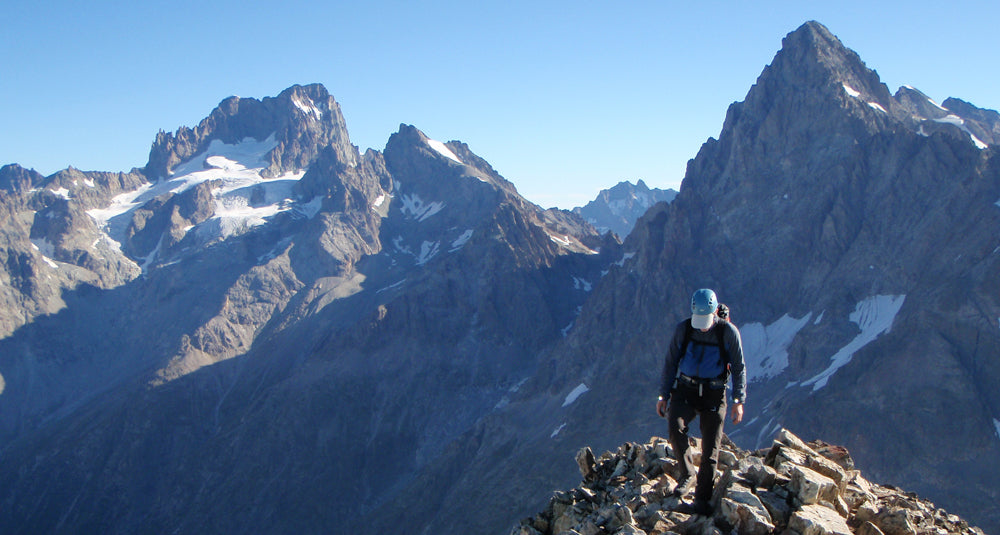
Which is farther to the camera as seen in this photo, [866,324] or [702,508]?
[866,324]

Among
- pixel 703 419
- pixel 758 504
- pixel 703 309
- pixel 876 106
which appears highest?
pixel 876 106

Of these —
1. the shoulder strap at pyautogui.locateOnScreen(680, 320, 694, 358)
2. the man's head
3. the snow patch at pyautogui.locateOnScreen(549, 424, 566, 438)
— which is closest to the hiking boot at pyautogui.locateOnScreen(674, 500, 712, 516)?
the shoulder strap at pyautogui.locateOnScreen(680, 320, 694, 358)

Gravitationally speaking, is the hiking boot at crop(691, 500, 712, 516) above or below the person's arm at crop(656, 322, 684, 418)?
below

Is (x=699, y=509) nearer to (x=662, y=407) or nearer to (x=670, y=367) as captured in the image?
(x=662, y=407)

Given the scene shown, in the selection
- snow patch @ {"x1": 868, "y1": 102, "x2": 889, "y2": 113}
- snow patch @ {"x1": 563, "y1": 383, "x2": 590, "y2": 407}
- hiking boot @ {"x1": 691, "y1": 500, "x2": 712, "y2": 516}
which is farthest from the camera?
snow patch @ {"x1": 868, "y1": 102, "x2": 889, "y2": 113}

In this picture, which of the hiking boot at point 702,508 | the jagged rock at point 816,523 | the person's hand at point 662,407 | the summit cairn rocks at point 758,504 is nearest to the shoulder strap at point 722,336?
the person's hand at point 662,407

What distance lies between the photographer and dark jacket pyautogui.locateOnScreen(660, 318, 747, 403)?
13.8 metres

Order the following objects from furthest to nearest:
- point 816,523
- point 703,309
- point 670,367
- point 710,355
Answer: point 670,367
point 710,355
point 703,309
point 816,523

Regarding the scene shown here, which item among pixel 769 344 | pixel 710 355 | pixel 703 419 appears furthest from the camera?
pixel 769 344

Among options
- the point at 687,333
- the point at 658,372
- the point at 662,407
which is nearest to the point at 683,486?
the point at 662,407

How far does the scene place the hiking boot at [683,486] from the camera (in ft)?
50.4

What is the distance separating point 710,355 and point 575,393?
450 ft

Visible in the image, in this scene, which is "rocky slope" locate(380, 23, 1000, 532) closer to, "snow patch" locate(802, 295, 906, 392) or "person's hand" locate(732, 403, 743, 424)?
"snow patch" locate(802, 295, 906, 392)

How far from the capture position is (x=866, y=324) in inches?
5044
